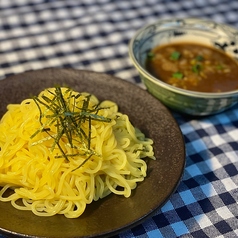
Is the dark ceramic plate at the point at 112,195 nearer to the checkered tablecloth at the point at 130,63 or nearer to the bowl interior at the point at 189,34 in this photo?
the checkered tablecloth at the point at 130,63

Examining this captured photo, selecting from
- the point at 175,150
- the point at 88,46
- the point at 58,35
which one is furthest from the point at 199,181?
the point at 58,35

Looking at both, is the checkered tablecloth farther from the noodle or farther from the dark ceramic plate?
the noodle

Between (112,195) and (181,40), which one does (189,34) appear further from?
(112,195)

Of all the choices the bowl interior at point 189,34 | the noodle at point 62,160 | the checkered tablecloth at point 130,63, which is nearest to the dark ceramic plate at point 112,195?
the noodle at point 62,160

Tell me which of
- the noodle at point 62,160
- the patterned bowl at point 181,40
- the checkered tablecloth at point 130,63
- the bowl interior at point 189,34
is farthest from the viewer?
the bowl interior at point 189,34

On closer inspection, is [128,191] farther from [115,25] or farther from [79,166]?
[115,25]

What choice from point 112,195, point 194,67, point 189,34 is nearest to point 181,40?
point 189,34
